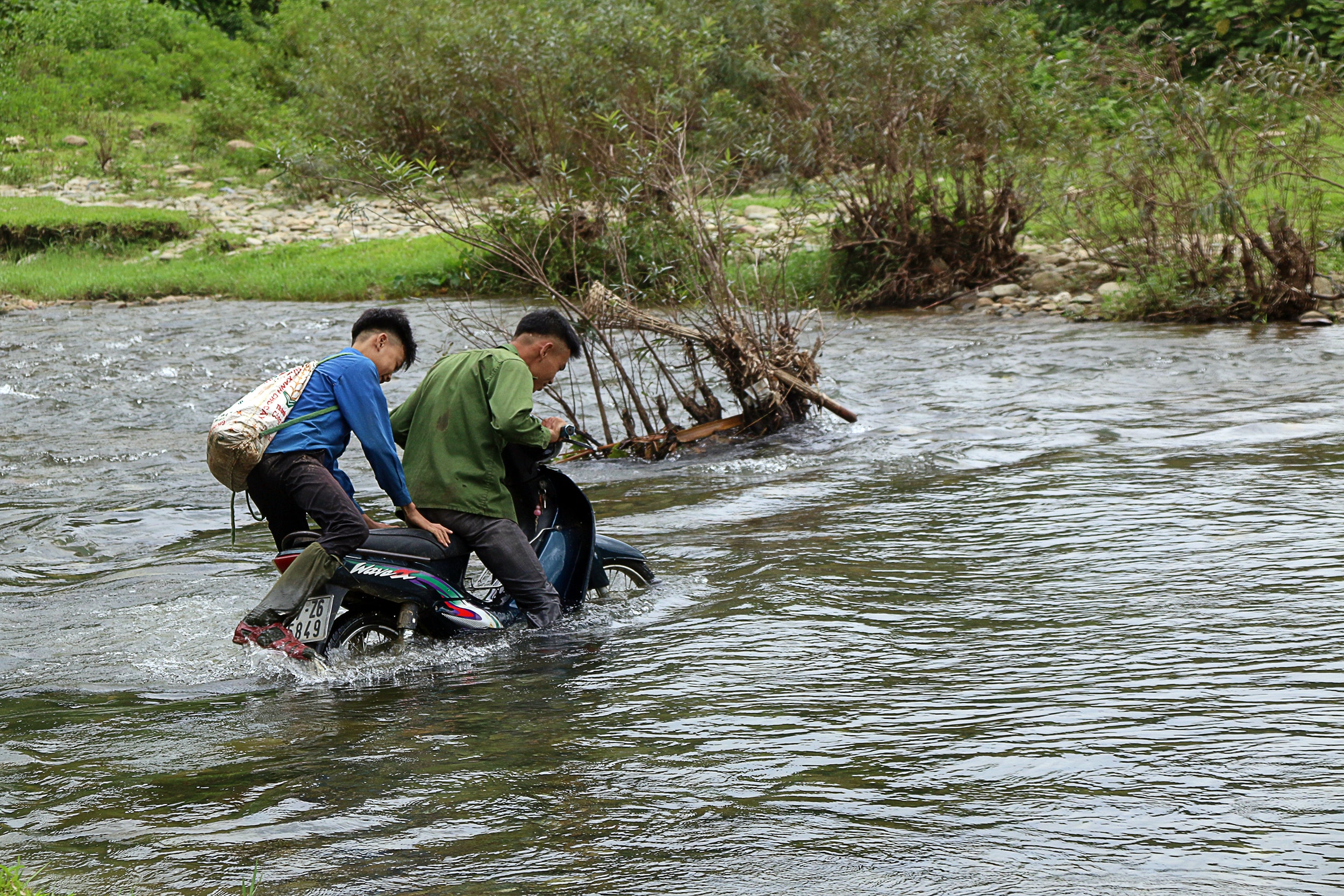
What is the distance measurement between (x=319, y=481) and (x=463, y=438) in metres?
0.72

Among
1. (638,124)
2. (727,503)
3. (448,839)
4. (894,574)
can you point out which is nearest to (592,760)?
(448,839)

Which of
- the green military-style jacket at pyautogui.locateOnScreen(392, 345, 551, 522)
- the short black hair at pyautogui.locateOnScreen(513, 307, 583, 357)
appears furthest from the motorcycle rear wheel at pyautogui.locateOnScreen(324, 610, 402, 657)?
the short black hair at pyautogui.locateOnScreen(513, 307, 583, 357)

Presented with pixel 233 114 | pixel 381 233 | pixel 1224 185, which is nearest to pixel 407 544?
pixel 1224 185

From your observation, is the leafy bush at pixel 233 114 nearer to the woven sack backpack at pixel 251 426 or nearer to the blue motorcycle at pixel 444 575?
the blue motorcycle at pixel 444 575

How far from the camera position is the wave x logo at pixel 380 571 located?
5.69 metres

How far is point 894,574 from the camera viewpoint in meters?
7.21

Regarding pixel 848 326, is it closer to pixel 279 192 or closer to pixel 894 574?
pixel 894 574

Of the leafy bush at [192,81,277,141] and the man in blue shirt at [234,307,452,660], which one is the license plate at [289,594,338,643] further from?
the leafy bush at [192,81,277,141]

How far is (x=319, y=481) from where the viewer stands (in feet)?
18.5

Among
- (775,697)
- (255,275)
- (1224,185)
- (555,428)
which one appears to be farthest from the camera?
(255,275)

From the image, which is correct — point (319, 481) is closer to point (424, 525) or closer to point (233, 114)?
point (424, 525)

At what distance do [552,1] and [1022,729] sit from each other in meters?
20.5

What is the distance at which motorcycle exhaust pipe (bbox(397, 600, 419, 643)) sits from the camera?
19.0 ft

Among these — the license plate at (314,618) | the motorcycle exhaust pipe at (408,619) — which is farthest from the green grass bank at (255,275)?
the license plate at (314,618)
